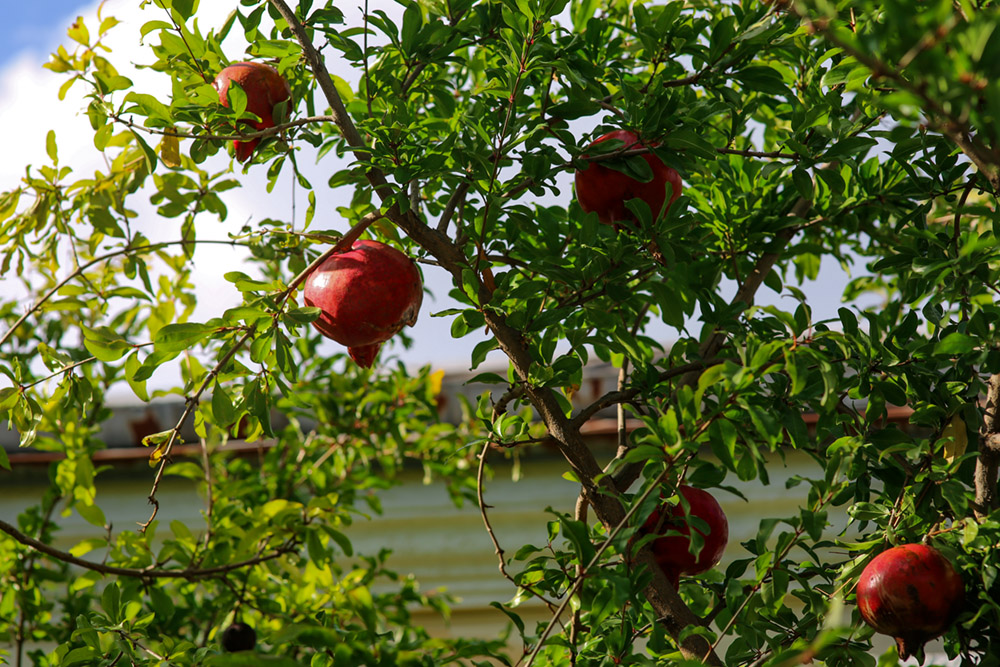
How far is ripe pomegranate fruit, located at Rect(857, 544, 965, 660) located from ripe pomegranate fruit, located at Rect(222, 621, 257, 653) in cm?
119

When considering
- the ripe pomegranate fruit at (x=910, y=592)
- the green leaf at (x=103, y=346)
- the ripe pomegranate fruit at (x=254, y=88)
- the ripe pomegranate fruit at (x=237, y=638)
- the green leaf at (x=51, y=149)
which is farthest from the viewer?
the ripe pomegranate fruit at (x=237, y=638)

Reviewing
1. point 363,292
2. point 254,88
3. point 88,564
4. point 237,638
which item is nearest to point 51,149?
point 254,88

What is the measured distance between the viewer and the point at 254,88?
1.17m

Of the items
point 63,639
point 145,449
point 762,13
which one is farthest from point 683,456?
point 145,449

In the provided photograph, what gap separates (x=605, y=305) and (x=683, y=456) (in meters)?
0.26

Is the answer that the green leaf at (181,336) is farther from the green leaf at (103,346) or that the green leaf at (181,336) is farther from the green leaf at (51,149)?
the green leaf at (51,149)

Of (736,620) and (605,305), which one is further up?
(605,305)

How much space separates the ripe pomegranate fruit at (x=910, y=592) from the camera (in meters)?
0.96

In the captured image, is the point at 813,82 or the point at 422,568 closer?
the point at 813,82

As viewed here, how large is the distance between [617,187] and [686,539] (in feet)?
1.47

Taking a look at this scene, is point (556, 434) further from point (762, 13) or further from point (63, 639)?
point (63, 639)

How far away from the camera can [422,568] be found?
258cm

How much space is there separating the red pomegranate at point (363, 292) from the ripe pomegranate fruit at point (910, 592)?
613mm

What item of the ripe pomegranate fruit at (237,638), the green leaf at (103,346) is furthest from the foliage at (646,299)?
the ripe pomegranate fruit at (237,638)
